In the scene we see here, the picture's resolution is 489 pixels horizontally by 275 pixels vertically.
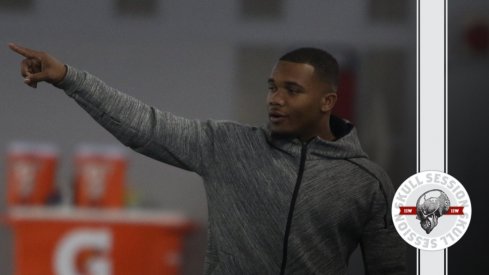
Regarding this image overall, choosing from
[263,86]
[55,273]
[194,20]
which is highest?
[194,20]

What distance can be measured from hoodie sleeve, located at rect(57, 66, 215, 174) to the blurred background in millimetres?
51

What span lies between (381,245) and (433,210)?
183 mm

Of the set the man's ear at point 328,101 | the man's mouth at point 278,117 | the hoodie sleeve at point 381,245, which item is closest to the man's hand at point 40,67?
the man's mouth at point 278,117

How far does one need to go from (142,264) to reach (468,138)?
906mm

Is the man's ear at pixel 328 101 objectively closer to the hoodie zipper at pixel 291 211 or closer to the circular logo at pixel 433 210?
the hoodie zipper at pixel 291 211

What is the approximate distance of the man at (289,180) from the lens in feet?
6.88

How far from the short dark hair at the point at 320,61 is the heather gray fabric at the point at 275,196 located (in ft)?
0.36

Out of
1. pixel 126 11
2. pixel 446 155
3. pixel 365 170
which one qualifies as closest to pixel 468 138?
pixel 446 155

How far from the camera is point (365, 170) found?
85.8 inches

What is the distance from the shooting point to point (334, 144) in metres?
2.15

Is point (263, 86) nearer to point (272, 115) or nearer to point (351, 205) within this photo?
point (272, 115)

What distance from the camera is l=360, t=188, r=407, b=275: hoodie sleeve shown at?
85.4 inches

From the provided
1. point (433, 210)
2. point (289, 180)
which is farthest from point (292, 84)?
point (433, 210)

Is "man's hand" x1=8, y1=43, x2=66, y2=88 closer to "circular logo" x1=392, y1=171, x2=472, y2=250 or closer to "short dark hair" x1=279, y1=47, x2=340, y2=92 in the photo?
"short dark hair" x1=279, y1=47, x2=340, y2=92
